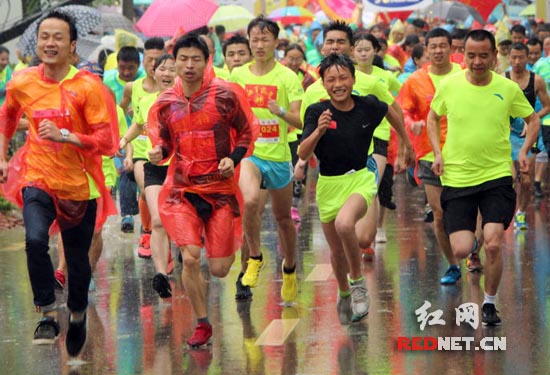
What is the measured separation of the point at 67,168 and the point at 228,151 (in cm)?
116

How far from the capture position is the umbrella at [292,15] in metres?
31.5

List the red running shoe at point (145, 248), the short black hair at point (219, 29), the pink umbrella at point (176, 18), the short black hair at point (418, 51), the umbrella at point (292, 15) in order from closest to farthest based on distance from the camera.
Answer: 1. the red running shoe at point (145, 248)
2. the short black hair at point (418, 51)
3. the pink umbrella at point (176, 18)
4. the short black hair at point (219, 29)
5. the umbrella at point (292, 15)

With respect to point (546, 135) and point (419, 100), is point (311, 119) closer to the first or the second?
point (419, 100)

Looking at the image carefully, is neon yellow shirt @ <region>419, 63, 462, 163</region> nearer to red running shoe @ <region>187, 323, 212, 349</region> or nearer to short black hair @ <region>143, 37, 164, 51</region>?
short black hair @ <region>143, 37, 164, 51</region>

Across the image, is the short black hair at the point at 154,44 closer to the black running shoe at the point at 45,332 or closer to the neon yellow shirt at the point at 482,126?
the neon yellow shirt at the point at 482,126

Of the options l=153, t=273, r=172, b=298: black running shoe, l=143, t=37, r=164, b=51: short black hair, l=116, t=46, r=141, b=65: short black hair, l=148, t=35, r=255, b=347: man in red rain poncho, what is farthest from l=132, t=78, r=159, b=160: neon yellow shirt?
l=148, t=35, r=255, b=347: man in red rain poncho

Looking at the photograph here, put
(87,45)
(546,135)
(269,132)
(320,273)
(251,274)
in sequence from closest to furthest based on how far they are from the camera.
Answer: (251,274)
(269,132)
(320,273)
(546,135)
(87,45)

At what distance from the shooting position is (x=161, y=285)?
32.9ft

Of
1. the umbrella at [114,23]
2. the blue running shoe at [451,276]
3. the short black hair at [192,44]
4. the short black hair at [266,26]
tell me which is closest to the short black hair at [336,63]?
the short black hair at [192,44]

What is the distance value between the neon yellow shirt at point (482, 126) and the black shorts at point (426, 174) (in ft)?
6.16

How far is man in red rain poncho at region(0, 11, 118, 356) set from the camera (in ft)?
27.3

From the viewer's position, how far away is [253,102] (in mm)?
10766

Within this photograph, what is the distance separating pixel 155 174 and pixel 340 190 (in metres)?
2.05

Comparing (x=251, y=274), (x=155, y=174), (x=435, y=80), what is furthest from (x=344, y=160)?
(x=435, y=80)
